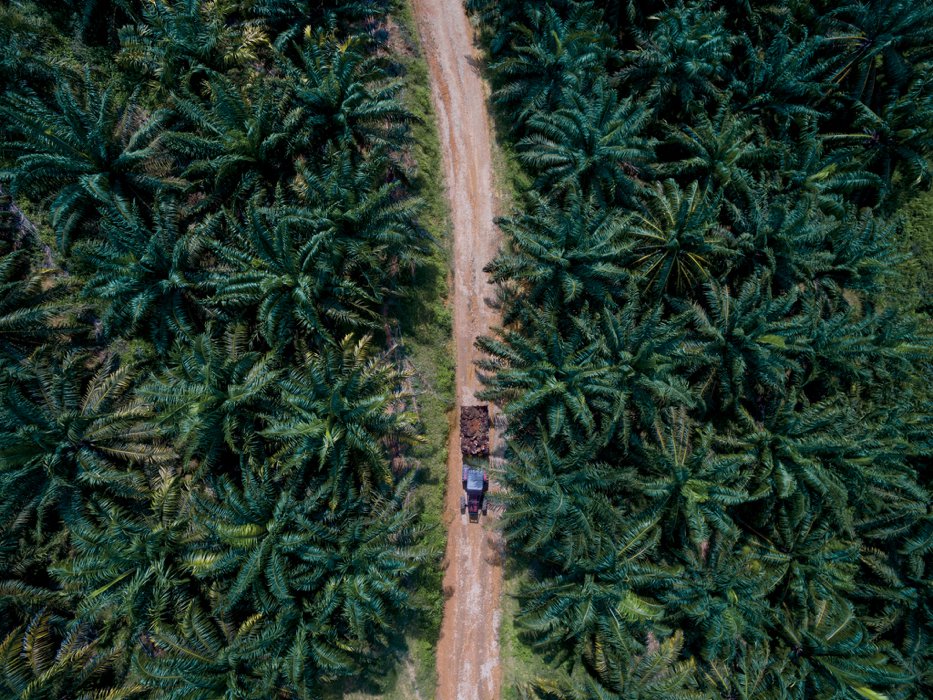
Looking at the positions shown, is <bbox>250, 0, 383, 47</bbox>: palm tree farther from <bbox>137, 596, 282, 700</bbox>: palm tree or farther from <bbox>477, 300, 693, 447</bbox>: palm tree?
<bbox>137, 596, 282, 700</bbox>: palm tree

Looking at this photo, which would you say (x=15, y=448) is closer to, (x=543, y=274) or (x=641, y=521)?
(x=543, y=274)

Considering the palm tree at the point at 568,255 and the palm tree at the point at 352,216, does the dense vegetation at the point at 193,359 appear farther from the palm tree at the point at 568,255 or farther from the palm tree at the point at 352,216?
the palm tree at the point at 568,255

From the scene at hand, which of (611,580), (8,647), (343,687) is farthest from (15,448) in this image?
(611,580)

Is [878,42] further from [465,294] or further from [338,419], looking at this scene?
[338,419]

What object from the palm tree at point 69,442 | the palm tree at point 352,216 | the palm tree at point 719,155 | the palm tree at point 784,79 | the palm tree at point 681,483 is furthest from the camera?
the palm tree at point 784,79

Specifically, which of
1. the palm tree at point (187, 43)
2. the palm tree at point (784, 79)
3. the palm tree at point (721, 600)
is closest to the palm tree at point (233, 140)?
the palm tree at point (187, 43)

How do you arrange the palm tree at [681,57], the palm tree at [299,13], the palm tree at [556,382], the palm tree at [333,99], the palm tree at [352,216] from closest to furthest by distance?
the palm tree at [352,216] → the palm tree at [556,382] → the palm tree at [333,99] → the palm tree at [299,13] → the palm tree at [681,57]

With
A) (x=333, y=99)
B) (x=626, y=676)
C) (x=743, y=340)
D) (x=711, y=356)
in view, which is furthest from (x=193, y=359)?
(x=743, y=340)
